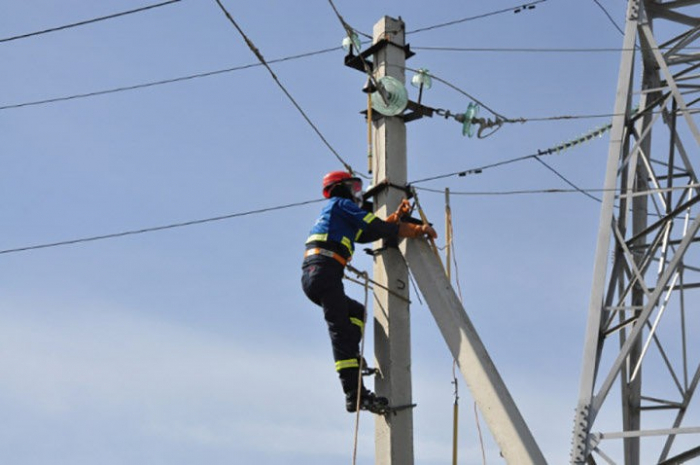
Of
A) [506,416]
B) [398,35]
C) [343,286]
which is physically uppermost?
[398,35]

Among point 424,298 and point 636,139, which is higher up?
point 636,139

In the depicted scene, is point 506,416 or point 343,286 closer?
point 506,416

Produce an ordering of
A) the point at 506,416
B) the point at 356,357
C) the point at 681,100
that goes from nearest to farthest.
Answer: the point at 506,416, the point at 356,357, the point at 681,100

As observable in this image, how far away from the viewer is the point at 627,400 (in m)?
10.1

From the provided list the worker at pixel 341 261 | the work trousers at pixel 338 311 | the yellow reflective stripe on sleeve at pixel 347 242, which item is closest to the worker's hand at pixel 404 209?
the worker at pixel 341 261

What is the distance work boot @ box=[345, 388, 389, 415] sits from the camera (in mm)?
7691

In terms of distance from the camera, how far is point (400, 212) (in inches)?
325

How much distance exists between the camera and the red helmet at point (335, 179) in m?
8.68

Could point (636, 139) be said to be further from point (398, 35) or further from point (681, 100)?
point (398, 35)

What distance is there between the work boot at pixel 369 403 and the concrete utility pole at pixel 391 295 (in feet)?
0.23

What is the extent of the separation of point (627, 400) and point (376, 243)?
11.1 ft

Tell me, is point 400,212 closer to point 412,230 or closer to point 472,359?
point 412,230

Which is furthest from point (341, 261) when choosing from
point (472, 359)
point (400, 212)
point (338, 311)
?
point (472, 359)

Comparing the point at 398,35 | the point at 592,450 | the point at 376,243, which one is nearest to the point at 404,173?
the point at 376,243
